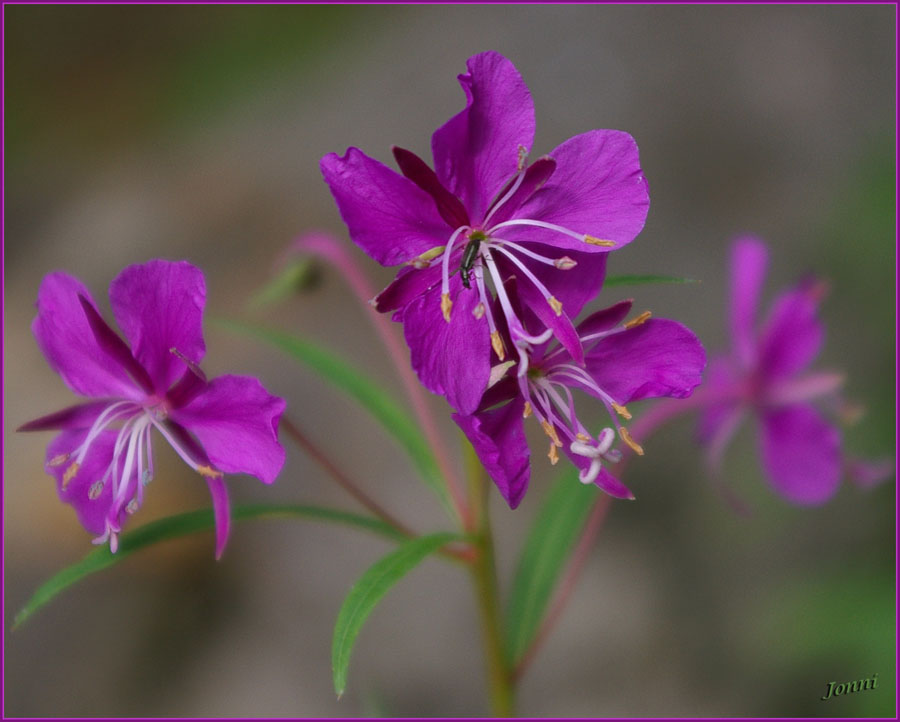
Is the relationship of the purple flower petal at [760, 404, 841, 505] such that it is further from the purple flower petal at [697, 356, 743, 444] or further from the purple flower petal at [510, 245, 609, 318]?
the purple flower petal at [510, 245, 609, 318]

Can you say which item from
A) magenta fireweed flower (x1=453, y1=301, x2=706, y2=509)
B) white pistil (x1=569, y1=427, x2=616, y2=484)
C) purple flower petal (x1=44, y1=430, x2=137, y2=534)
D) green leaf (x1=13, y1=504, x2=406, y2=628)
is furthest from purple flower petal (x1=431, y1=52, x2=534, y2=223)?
purple flower petal (x1=44, y1=430, x2=137, y2=534)

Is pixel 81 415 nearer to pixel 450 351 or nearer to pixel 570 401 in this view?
pixel 450 351

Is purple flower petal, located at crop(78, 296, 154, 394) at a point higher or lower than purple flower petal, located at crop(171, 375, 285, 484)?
higher

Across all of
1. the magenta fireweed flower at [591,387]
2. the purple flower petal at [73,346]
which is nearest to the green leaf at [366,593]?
the magenta fireweed flower at [591,387]

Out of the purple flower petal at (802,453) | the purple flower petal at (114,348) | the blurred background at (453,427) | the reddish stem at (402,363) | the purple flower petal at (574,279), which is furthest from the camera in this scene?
the blurred background at (453,427)

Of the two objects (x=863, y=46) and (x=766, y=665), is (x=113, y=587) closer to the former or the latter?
(x=766, y=665)

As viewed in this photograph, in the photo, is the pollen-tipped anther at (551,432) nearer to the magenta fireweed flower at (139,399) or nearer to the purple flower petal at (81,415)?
the magenta fireweed flower at (139,399)
